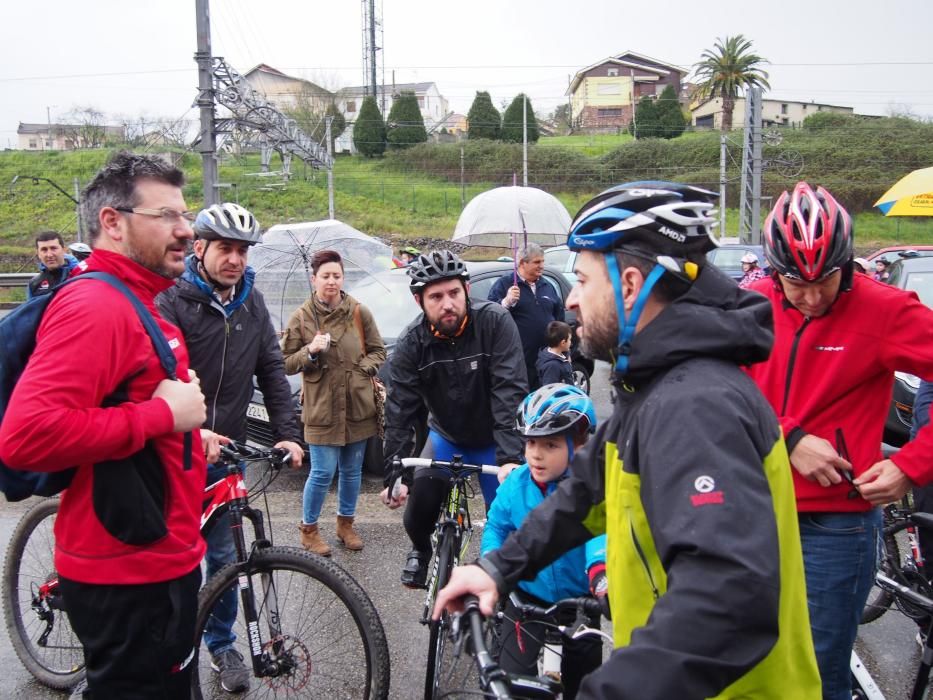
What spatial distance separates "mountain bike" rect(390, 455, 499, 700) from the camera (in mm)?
3443

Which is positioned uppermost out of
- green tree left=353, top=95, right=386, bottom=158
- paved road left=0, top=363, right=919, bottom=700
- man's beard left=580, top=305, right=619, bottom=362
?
green tree left=353, top=95, right=386, bottom=158

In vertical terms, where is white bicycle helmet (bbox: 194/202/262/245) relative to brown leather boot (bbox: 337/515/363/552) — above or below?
above

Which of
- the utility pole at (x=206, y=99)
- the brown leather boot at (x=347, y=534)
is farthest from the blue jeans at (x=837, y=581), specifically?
the utility pole at (x=206, y=99)

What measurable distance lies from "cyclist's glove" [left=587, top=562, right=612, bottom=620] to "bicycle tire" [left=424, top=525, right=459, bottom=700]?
114 centimetres

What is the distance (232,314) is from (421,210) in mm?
42319

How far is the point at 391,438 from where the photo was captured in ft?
13.9

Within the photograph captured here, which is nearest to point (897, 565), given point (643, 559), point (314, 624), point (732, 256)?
point (314, 624)

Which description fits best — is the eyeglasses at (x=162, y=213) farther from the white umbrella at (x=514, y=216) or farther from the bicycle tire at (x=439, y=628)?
the white umbrella at (x=514, y=216)

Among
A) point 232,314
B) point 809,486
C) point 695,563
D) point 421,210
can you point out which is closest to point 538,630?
point 809,486

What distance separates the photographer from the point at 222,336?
3.82m

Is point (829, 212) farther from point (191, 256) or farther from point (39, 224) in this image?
point (39, 224)

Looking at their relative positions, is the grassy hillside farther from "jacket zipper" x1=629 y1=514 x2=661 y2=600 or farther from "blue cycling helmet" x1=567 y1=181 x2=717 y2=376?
"jacket zipper" x1=629 y1=514 x2=661 y2=600

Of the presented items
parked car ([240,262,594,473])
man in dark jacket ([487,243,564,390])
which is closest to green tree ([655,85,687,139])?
parked car ([240,262,594,473])

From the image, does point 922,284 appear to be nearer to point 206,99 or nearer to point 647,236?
point 647,236
